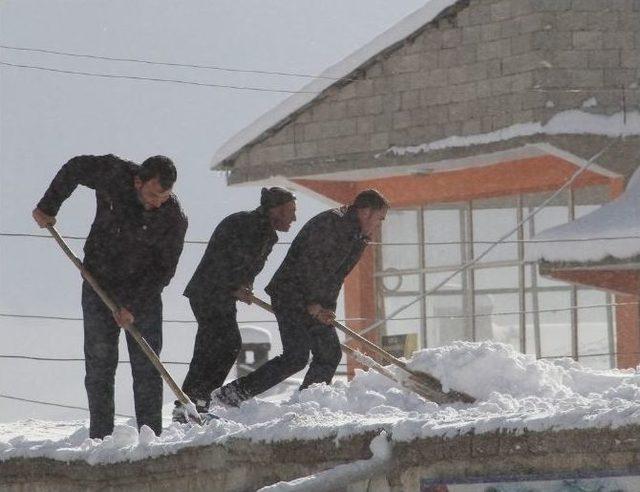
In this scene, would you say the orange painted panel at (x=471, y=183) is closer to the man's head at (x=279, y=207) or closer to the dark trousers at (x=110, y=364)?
the man's head at (x=279, y=207)

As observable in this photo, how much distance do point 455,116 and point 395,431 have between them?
1197cm

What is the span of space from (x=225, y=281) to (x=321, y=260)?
1.82 feet

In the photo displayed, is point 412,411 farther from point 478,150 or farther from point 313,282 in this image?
point 478,150

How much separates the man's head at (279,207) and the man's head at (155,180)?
52.5 inches

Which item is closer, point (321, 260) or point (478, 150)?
point (321, 260)

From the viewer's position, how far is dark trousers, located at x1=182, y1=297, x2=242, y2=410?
367 inches

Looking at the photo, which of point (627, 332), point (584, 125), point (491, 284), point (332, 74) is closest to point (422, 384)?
point (584, 125)

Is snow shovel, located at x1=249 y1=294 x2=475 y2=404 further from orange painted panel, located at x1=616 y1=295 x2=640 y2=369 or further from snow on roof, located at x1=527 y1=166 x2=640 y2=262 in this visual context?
orange painted panel, located at x1=616 y1=295 x2=640 y2=369

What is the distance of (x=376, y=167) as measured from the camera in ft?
63.1

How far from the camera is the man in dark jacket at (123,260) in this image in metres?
8.06

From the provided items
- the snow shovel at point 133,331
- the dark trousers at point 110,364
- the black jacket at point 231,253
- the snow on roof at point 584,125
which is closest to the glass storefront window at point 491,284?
the snow on roof at point 584,125

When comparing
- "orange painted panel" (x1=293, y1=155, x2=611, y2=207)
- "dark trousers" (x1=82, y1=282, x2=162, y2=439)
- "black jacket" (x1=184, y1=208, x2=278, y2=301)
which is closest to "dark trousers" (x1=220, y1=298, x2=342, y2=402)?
"black jacket" (x1=184, y1=208, x2=278, y2=301)

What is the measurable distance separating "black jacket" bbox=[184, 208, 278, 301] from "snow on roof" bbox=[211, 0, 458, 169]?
937 centimetres

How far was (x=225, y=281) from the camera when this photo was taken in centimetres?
937
